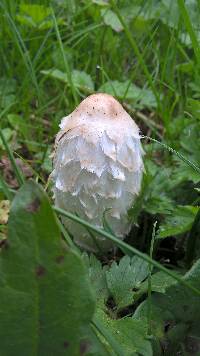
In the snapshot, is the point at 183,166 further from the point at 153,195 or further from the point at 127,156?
the point at 127,156

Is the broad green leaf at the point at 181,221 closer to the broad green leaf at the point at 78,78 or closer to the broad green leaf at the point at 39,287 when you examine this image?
the broad green leaf at the point at 39,287

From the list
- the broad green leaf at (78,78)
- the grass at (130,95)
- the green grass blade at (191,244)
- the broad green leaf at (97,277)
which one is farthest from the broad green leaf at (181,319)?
the broad green leaf at (78,78)

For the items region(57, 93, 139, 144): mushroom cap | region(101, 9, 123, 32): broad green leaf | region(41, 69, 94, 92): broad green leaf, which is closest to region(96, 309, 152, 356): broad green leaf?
region(57, 93, 139, 144): mushroom cap

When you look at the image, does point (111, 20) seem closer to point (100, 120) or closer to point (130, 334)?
point (100, 120)

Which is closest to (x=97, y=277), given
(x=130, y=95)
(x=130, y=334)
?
(x=130, y=334)

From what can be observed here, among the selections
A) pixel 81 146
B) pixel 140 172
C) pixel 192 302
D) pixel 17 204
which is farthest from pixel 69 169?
pixel 17 204
